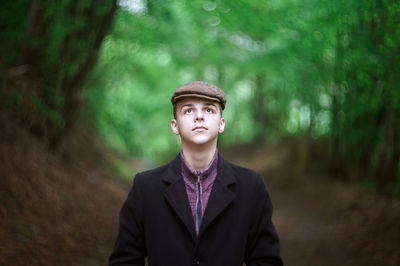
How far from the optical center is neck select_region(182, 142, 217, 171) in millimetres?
2340

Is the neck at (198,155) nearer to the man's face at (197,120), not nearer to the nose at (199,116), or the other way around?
Answer: the man's face at (197,120)

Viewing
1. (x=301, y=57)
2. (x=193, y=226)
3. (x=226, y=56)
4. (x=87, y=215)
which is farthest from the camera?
(x=226, y=56)

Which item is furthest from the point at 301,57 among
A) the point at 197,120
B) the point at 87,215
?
the point at 197,120

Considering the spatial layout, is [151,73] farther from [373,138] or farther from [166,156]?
[166,156]

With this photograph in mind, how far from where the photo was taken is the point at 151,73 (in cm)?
1412

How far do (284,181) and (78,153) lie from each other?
26.7ft

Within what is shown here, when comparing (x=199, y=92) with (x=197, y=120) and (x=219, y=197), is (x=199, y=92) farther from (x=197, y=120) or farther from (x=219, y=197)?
(x=219, y=197)

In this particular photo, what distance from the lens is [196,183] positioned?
2.35 meters

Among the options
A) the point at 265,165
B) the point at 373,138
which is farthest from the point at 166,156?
the point at 373,138

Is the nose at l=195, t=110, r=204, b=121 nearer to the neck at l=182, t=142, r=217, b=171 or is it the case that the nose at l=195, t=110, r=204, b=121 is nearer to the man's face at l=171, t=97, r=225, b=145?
the man's face at l=171, t=97, r=225, b=145

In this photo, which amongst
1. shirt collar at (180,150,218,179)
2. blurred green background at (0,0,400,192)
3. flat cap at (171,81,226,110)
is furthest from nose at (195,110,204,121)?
blurred green background at (0,0,400,192)

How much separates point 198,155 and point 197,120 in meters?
0.24

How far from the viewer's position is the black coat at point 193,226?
7.22ft

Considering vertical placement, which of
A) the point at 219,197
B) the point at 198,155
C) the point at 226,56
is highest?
the point at 226,56
